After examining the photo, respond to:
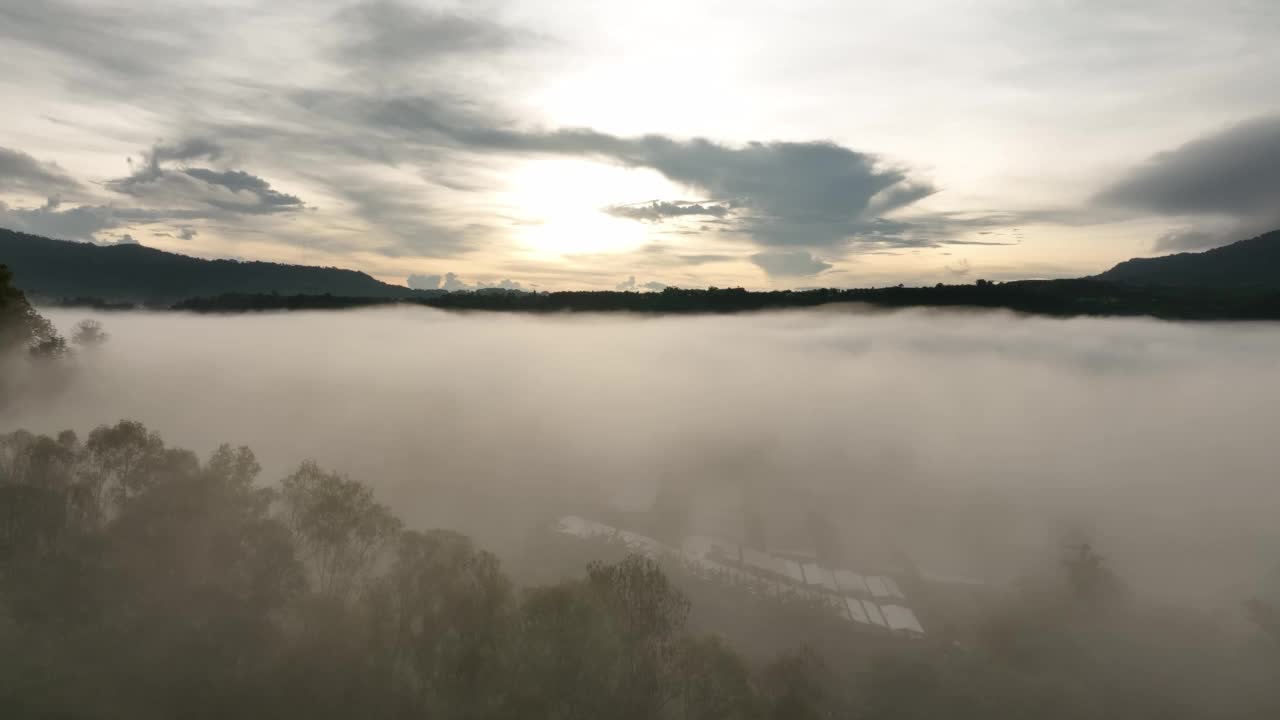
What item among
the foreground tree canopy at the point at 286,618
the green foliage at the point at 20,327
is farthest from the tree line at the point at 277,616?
the green foliage at the point at 20,327

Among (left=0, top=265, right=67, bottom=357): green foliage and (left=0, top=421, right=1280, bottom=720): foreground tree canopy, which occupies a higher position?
(left=0, top=265, right=67, bottom=357): green foliage

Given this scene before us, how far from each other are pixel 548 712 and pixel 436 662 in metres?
20.8

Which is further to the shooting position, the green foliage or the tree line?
the green foliage

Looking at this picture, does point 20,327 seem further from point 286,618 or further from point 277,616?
point 286,618

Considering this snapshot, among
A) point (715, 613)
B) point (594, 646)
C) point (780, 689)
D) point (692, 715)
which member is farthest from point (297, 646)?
point (715, 613)

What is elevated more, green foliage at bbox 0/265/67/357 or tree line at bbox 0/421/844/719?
green foliage at bbox 0/265/67/357

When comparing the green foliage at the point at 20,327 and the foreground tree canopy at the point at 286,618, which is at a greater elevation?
the green foliage at the point at 20,327

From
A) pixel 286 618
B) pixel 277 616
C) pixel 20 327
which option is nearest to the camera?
pixel 20 327

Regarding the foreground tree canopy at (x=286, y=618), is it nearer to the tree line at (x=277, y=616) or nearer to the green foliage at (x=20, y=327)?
the tree line at (x=277, y=616)

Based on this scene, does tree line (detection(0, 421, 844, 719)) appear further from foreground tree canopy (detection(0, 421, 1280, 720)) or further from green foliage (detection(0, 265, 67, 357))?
green foliage (detection(0, 265, 67, 357))

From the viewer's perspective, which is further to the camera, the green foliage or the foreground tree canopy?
the green foliage

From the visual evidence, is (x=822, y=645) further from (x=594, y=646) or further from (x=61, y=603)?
(x=61, y=603)

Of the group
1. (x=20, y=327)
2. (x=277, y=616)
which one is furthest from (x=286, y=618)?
(x=20, y=327)

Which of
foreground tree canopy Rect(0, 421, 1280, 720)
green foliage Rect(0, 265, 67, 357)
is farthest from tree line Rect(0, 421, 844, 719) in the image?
green foliage Rect(0, 265, 67, 357)
